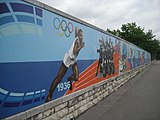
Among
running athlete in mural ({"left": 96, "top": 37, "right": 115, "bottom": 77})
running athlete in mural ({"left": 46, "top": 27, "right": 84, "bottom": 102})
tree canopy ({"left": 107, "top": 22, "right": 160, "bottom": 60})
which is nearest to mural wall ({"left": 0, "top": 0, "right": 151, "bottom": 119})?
running athlete in mural ({"left": 46, "top": 27, "right": 84, "bottom": 102})

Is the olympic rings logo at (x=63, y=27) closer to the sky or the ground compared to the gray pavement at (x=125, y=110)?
closer to the sky

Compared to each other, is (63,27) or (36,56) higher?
(63,27)

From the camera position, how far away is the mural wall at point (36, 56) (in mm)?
3436

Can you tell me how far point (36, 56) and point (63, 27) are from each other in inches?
57.1

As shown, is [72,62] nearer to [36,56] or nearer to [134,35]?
[36,56]

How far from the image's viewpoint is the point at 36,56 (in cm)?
415

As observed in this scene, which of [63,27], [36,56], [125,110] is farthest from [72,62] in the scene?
[125,110]

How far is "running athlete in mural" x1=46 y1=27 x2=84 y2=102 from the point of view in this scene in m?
4.92

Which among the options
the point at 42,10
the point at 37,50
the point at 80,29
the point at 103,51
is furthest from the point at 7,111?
the point at 103,51

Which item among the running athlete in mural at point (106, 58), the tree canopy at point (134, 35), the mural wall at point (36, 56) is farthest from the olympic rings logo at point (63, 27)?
the tree canopy at point (134, 35)

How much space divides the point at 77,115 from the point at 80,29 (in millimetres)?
2610

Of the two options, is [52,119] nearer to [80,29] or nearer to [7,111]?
[7,111]

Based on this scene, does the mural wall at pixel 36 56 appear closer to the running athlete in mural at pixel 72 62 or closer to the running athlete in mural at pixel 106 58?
the running athlete in mural at pixel 72 62

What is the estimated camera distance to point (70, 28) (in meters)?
5.70
